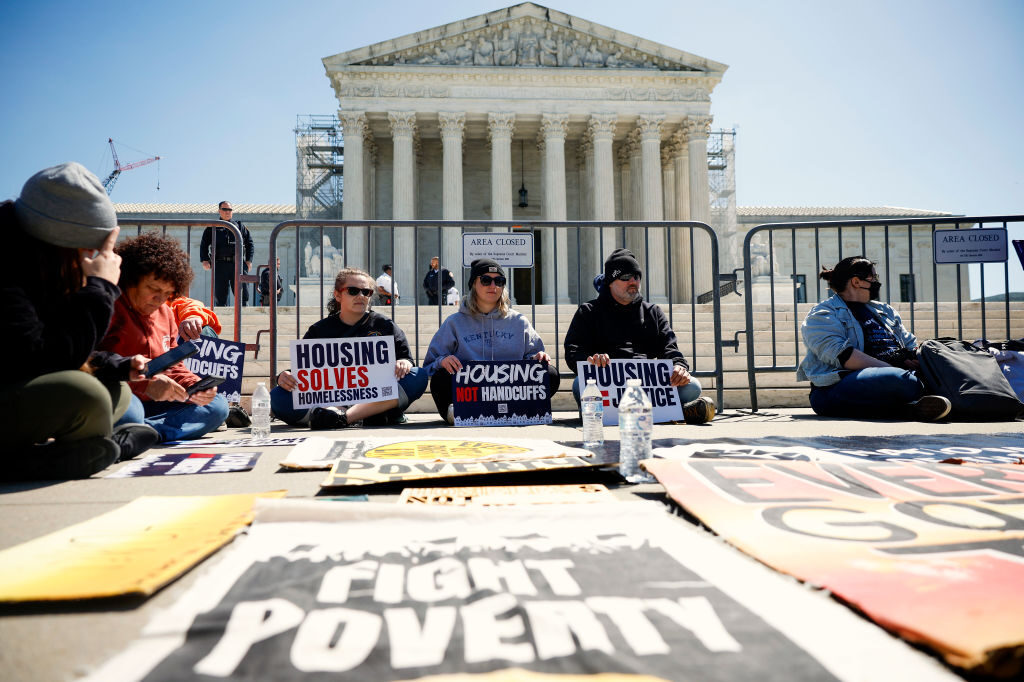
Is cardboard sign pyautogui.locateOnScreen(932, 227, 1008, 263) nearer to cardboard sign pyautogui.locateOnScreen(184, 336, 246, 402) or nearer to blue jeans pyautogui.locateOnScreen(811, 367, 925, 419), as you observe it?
blue jeans pyautogui.locateOnScreen(811, 367, 925, 419)

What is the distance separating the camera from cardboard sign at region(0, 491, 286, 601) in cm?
122

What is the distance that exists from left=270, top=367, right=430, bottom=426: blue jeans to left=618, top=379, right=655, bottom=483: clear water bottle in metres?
2.64

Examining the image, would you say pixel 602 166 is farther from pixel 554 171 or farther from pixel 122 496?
pixel 122 496

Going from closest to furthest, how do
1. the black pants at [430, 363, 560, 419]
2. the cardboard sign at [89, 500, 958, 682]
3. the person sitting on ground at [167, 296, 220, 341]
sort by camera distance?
the cardboard sign at [89, 500, 958, 682], the person sitting on ground at [167, 296, 220, 341], the black pants at [430, 363, 560, 419]

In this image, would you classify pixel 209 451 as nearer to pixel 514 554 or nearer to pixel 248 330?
pixel 514 554

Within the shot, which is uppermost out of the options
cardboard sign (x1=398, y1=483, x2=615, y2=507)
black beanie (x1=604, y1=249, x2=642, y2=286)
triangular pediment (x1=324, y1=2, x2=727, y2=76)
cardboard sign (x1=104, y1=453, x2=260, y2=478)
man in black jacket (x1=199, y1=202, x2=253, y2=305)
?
triangular pediment (x1=324, y1=2, x2=727, y2=76)

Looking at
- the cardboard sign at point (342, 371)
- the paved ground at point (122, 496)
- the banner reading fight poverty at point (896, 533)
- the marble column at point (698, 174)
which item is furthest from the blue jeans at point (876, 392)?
the marble column at point (698, 174)

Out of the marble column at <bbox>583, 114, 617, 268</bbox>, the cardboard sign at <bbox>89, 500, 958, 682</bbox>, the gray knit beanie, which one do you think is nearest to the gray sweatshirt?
the gray knit beanie

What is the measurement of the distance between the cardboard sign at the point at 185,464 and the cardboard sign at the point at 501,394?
69.7 inches

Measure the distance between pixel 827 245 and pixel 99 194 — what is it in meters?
37.4

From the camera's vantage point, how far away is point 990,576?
1244 mm

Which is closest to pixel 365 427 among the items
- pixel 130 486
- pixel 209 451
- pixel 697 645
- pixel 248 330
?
pixel 209 451

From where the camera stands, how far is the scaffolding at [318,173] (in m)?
32.7

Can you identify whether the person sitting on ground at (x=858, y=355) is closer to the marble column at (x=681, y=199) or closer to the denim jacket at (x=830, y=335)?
the denim jacket at (x=830, y=335)
